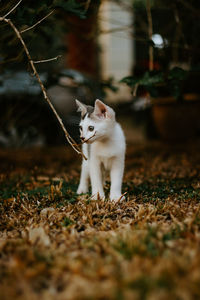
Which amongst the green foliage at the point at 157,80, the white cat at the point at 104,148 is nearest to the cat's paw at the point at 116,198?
the white cat at the point at 104,148

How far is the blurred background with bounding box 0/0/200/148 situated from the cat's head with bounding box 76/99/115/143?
414 mm

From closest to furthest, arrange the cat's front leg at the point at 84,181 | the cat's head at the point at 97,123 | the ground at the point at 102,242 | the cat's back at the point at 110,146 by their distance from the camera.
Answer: the ground at the point at 102,242
the cat's head at the point at 97,123
the cat's back at the point at 110,146
the cat's front leg at the point at 84,181

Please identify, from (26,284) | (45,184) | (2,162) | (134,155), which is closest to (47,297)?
(26,284)

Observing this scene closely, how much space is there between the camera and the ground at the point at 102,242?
1.03m

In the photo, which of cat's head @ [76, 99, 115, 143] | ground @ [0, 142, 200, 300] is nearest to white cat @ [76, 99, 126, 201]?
cat's head @ [76, 99, 115, 143]

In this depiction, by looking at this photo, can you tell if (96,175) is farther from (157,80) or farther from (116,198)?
(157,80)

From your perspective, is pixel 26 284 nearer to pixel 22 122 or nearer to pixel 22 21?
pixel 22 21

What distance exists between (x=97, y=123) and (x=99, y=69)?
7223 mm

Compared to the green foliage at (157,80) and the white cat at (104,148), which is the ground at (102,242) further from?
the green foliage at (157,80)

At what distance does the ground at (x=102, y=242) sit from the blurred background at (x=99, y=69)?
2.80 feet

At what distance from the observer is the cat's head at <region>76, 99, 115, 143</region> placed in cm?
204

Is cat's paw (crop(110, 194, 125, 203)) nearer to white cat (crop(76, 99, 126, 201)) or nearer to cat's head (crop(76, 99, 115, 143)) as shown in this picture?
white cat (crop(76, 99, 126, 201))

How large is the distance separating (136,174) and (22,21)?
5.64 ft

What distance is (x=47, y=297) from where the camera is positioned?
3.29 feet
